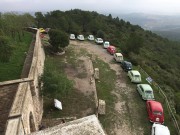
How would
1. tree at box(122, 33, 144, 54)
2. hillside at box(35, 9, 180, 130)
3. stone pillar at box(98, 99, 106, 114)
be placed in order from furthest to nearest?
tree at box(122, 33, 144, 54)
hillside at box(35, 9, 180, 130)
stone pillar at box(98, 99, 106, 114)

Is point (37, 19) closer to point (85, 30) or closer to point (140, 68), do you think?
point (85, 30)

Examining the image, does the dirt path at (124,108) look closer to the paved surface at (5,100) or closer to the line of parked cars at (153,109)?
the line of parked cars at (153,109)

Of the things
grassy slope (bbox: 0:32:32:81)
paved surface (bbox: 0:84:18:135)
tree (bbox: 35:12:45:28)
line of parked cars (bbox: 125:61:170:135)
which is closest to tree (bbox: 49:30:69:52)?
grassy slope (bbox: 0:32:32:81)

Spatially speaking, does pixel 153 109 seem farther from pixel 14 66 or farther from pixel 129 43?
pixel 129 43

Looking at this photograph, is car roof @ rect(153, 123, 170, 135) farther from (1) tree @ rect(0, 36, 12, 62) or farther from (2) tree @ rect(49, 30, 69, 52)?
(2) tree @ rect(49, 30, 69, 52)

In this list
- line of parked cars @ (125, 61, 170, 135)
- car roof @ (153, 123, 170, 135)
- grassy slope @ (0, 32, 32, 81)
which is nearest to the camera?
car roof @ (153, 123, 170, 135)

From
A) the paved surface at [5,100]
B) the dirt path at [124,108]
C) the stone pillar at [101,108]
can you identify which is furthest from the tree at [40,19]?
the paved surface at [5,100]

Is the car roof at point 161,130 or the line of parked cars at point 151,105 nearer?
the car roof at point 161,130

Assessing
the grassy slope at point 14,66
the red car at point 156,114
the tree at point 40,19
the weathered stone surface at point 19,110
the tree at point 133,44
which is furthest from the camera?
the tree at point 40,19

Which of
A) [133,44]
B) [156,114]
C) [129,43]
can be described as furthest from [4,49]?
[133,44]

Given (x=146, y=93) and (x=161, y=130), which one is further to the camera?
(x=146, y=93)

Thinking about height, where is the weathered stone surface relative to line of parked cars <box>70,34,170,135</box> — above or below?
above
